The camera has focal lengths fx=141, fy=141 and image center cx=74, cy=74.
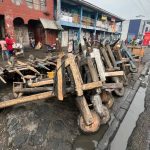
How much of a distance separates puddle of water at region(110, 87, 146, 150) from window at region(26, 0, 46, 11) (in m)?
12.4

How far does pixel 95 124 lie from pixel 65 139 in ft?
2.29

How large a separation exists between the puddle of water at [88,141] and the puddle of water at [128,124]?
1.03 ft

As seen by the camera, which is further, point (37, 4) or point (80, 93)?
point (37, 4)

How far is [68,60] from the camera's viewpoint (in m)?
3.12

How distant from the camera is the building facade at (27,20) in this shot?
11601 mm

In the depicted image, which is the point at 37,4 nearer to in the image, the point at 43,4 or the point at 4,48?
the point at 43,4

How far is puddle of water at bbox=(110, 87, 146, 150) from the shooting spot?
2967mm

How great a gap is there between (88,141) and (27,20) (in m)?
12.9

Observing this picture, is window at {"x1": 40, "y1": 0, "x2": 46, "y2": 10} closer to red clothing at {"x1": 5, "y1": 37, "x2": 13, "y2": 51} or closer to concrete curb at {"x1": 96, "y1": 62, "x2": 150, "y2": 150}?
red clothing at {"x1": 5, "y1": 37, "x2": 13, "y2": 51}

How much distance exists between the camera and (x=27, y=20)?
13.1 meters

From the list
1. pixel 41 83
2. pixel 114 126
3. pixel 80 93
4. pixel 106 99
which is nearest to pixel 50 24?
pixel 41 83

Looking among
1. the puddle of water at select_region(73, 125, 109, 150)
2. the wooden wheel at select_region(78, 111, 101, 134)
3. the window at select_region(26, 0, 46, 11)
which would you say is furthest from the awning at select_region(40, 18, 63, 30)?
the puddle of water at select_region(73, 125, 109, 150)

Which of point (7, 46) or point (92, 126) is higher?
point (7, 46)

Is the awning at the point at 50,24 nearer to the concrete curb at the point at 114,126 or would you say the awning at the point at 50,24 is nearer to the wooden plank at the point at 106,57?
the wooden plank at the point at 106,57
